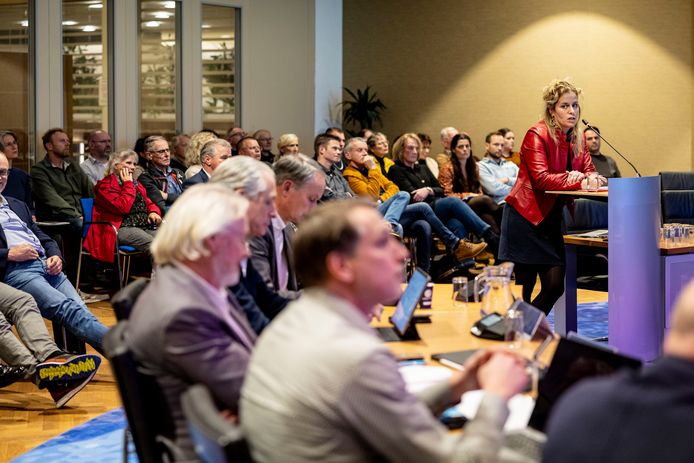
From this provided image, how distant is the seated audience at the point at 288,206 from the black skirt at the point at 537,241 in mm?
1715

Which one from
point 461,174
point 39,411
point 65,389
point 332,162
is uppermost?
point 332,162

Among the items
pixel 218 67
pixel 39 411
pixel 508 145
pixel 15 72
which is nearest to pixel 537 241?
pixel 39 411

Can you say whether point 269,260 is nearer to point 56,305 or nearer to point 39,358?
point 39,358

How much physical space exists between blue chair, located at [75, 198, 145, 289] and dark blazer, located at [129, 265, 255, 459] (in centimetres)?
528

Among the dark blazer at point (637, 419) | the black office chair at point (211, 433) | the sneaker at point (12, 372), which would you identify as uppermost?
the dark blazer at point (637, 419)

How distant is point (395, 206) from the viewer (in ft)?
27.6

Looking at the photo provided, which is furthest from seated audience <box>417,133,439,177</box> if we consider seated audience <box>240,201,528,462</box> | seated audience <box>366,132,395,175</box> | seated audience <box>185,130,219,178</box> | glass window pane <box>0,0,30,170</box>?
seated audience <box>240,201,528,462</box>

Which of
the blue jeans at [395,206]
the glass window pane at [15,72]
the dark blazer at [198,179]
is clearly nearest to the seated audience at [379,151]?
the blue jeans at [395,206]

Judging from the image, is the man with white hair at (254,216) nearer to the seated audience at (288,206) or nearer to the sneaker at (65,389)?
the seated audience at (288,206)

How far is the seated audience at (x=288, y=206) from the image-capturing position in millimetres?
3723

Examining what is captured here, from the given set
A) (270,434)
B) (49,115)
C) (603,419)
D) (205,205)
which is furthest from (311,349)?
(49,115)

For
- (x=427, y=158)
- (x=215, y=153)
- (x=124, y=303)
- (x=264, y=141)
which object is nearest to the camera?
(x=124, y=303)

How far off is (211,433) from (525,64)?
10.5 meters

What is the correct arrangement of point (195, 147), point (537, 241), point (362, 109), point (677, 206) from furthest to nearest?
point (362, 109)
point (195, 147)
point (677, 206)
point (537, 241)
